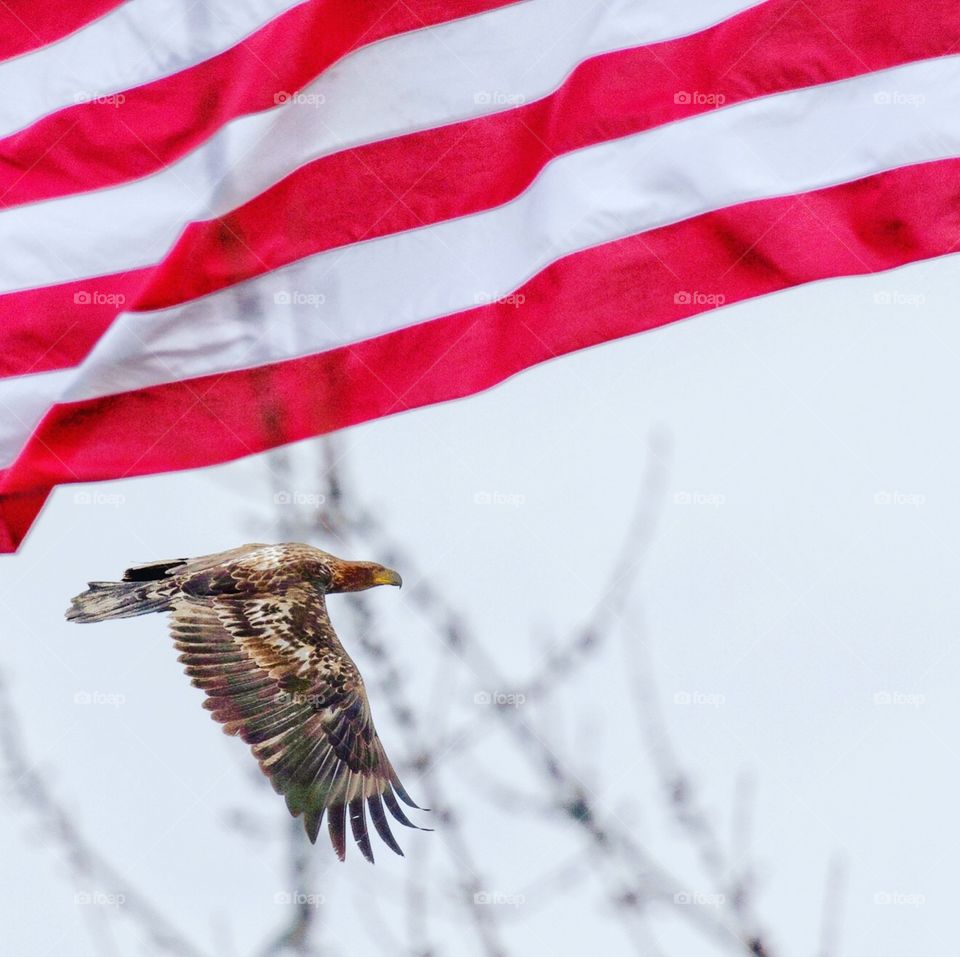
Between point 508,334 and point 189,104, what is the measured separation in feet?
5.11

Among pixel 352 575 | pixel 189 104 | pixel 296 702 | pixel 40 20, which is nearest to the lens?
pixel 189 104

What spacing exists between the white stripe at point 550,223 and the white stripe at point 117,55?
939 millimetres

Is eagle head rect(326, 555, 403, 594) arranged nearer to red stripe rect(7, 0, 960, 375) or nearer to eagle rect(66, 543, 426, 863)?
eagle rect(66, 543, 426, 863)

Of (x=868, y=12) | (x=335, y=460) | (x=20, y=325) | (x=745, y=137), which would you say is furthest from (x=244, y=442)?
(x=868, y=12)

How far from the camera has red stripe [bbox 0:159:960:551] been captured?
8.45m

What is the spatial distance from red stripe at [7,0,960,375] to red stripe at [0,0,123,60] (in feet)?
3.40

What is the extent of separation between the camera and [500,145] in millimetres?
8750

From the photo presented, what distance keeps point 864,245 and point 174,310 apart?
2.57 m

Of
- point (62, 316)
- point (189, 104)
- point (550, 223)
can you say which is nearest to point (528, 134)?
point (550, 223)

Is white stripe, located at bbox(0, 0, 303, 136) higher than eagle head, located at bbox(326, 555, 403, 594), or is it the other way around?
white stripe, located at bbox(0, 0, 303, 136)

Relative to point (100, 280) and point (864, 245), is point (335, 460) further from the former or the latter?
point (864, 245)

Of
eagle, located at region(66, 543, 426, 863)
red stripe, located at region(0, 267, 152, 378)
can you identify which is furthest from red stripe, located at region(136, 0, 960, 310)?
eagle, located at region(66, 543, 426, 863)

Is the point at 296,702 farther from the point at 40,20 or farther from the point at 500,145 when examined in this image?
the point at 40,20

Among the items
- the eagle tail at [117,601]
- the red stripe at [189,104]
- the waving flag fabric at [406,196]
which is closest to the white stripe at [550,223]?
the waving flag fabric at [406,196]
